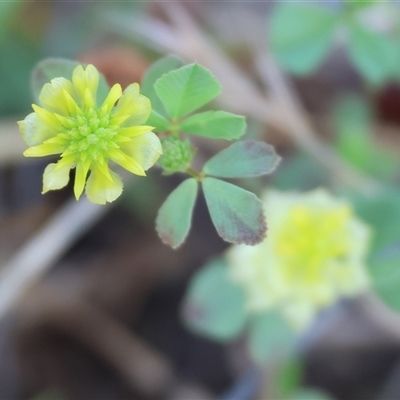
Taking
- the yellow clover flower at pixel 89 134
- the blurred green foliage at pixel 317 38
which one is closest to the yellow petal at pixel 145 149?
the yellow clover flower at pixel 89 134

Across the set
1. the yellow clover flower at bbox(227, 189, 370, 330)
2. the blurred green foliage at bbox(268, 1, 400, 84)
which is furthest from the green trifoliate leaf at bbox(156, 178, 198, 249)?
the blurred green foliage at bbox(268, 1, 400, 84)

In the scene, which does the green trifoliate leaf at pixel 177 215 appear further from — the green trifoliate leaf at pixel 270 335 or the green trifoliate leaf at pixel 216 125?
the green trifoliate leaf at pixel 270 335

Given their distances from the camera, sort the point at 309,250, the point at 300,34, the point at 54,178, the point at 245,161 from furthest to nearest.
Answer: the point at 300,34 → the point at 309,250 → the point at 245,161 → the point at 54,178

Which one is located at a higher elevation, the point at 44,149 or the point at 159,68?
the point at 159,68

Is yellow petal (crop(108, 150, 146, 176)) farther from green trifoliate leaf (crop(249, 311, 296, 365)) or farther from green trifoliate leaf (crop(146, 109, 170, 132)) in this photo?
green trifoliate leaf (crop(249, 311, 296, 365))

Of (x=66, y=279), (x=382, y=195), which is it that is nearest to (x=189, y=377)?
(x=66, y=279)

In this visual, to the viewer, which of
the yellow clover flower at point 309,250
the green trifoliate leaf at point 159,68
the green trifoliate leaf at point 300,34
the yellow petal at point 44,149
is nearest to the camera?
the yellow petal at point 44,149

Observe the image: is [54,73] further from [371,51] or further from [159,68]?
[371,51]

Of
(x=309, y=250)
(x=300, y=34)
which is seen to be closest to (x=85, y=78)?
(x=309, y=250)
